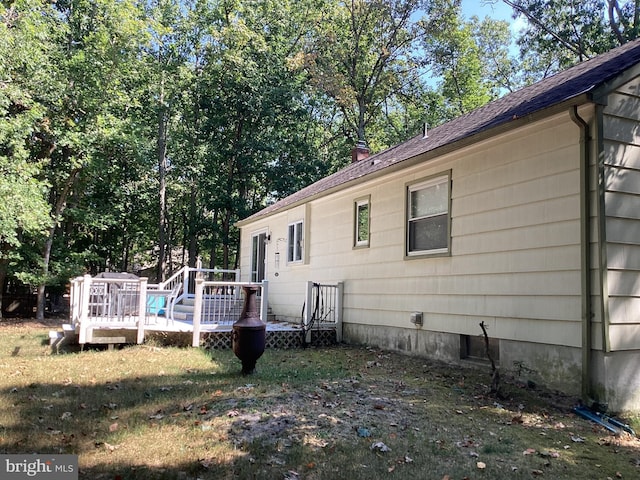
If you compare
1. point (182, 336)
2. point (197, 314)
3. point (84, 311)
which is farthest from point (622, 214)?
point (84, 311)

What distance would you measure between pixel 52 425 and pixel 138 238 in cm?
2360

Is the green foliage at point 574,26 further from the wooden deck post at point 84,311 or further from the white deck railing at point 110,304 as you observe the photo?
the wooden deck post at point 84,311

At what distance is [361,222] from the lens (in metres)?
10.3

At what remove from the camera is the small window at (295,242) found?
508 inches

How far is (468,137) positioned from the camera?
6738mm

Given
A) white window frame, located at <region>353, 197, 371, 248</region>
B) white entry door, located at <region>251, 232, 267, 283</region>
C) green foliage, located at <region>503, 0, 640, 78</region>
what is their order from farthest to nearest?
→ green foliage, located at <region>503, 0, 640, 78</region>
white entry door, located at <region>251, 232, 267, 283</region>
white window frame, located at <region>353, 197, 371, 248</region>

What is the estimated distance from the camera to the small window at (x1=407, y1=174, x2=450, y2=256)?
7660 mm

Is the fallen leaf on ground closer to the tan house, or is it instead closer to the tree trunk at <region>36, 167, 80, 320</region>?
the tan house

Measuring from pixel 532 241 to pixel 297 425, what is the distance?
149 inches

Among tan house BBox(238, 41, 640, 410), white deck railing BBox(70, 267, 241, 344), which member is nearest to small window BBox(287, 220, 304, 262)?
tan house BBox(238, 41, 640, 410)

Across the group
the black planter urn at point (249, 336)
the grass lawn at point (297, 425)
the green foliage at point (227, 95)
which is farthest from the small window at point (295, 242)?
the green foliage at point (227, 95)

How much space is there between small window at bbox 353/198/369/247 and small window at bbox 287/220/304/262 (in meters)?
2.71

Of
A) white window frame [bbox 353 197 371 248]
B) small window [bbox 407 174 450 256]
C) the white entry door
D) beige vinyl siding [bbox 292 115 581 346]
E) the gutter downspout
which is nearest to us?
the gutter downspout

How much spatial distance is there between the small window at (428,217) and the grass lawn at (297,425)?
2164mm
